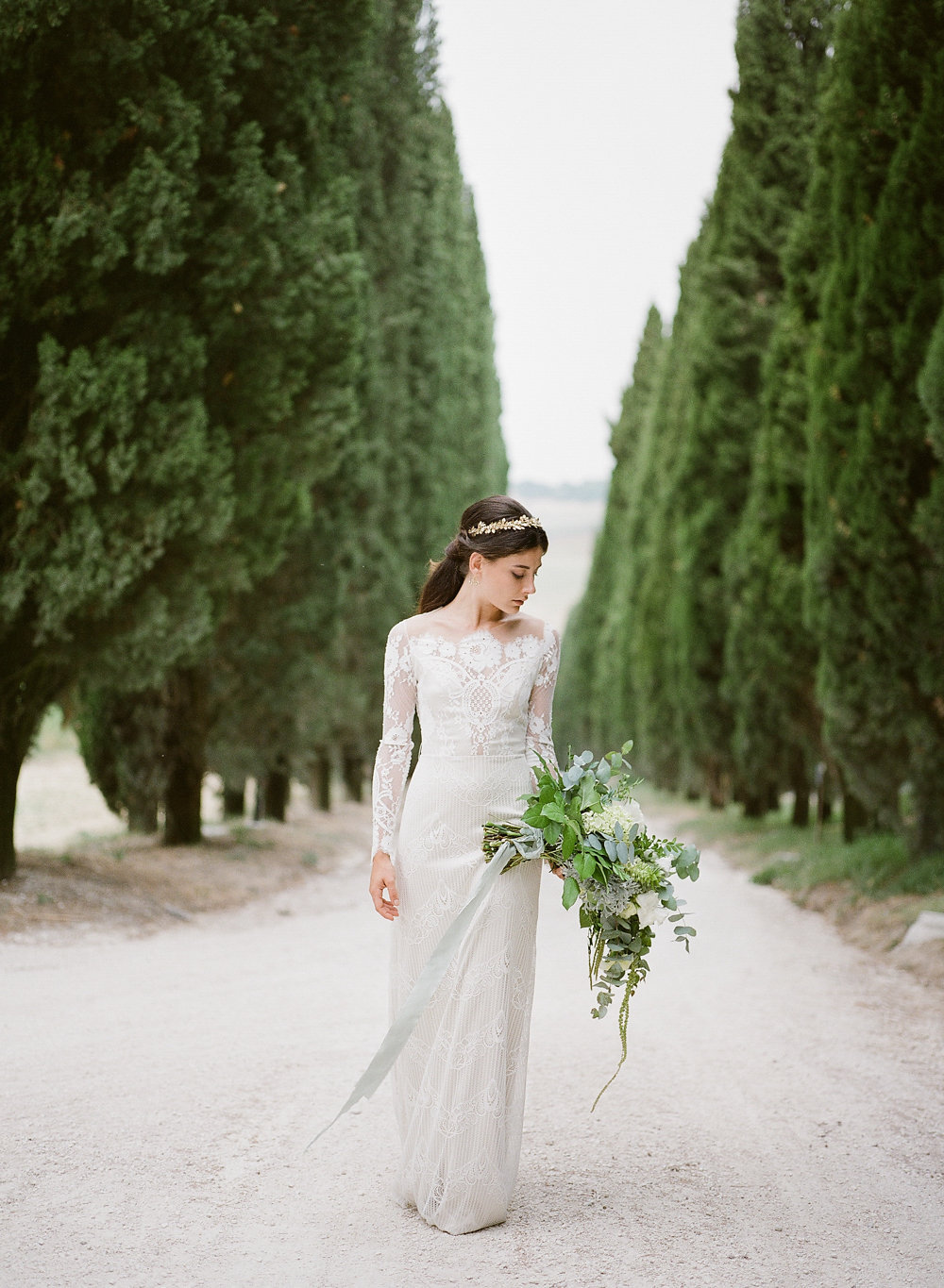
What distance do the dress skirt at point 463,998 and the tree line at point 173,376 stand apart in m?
5.63

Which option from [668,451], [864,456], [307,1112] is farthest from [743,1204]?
[668,451]

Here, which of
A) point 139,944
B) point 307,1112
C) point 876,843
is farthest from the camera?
point 876,843

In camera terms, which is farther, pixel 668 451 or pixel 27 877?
pixel 668 451

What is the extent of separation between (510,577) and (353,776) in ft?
75.5

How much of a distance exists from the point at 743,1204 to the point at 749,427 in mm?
16778

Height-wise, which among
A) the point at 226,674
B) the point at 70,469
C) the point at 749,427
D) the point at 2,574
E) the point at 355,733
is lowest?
the point at 355,733

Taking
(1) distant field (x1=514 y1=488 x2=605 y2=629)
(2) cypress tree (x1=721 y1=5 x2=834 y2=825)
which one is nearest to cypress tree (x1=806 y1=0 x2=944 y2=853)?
(2) cypress tree (x1=721 y1=5 x2=834 y2=825)

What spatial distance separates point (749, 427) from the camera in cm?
1931

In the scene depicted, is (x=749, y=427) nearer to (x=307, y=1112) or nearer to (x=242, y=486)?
(x=242, y=486)

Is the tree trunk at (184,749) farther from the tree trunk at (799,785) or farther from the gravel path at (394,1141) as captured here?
the tree trunk at (799,785)

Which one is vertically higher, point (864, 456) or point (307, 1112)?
point (864, 456)

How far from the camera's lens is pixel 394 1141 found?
433 centimetres

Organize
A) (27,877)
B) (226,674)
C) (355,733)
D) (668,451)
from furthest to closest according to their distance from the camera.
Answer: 1. (668,451)
2. (355,733)
3. (226,674)
4. (27,877)

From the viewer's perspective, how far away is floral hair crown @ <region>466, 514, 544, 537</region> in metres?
3.79
